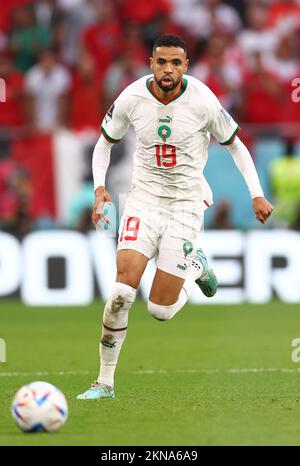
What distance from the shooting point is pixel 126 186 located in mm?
17406

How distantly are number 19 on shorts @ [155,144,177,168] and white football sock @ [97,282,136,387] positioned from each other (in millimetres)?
1072

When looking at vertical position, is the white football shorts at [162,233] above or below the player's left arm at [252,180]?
below

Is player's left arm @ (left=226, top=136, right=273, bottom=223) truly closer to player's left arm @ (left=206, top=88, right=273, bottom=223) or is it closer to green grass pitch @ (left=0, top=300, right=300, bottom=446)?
player's left arm @ (left=206, top=88, right=273, bottom=223)

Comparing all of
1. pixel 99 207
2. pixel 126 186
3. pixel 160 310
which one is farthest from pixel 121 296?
pixel 126 186

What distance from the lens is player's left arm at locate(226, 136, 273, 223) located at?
29.8 ft

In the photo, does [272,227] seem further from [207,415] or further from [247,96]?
[207,415]

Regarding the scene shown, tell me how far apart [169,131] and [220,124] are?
41 cm

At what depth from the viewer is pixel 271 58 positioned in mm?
20141

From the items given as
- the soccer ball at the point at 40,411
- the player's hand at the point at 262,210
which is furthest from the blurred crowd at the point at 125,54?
the soccer ball at the point at 40,411

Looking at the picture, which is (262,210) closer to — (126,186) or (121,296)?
(121,296)

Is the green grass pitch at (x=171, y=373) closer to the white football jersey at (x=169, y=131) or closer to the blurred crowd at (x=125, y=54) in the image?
the white football jersey at (x=169, y=131)

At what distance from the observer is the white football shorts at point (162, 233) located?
915 cm

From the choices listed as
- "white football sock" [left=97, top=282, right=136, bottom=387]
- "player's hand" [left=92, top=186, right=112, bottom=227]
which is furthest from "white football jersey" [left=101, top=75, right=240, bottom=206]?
"white football sock" [left=97, top=282, right=136, bottom=387]

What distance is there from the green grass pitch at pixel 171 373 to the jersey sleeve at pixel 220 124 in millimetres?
1976
